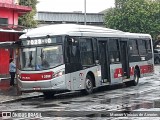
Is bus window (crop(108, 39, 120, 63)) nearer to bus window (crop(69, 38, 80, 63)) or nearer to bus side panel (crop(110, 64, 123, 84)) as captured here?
bus side panel (crop(110, 64, 123, 84))

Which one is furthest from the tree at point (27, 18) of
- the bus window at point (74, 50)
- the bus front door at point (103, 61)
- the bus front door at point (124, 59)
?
the bus window at point (74, 50)

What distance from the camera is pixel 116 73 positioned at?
2189 cm

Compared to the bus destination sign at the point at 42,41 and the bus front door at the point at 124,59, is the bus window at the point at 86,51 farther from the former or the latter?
the bus front door at the point at 124,59

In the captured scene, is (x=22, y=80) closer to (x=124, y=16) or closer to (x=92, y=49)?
(x=92, y=49)

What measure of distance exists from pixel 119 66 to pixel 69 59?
16.8 feet

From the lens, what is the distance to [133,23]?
57.6m

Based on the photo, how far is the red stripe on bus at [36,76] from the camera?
17444 mm

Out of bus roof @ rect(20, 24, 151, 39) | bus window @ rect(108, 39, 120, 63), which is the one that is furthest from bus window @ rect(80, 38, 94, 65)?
bus window @ rect(108, 39, 120, 63)

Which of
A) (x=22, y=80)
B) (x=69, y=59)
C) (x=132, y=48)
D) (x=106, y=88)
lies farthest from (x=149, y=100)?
(x=132, y=48)

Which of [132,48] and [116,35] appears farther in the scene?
[132,48]

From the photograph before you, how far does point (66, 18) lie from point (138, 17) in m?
11.2

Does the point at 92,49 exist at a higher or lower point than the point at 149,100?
higher

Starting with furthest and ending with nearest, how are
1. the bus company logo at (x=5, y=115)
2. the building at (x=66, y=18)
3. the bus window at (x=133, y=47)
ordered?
the building at (x=66, y=18)
the bus window at (x=133, y=47)
the bus company logo at (x=5, y=115)

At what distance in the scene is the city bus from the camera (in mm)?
17547
